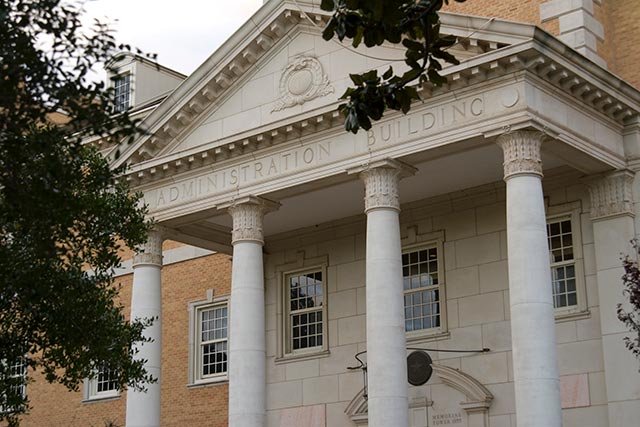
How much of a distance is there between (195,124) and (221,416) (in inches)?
345

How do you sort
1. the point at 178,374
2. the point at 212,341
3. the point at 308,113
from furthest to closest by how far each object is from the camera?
the point at 178,374 → the point at 212,341 → the point at 308,113

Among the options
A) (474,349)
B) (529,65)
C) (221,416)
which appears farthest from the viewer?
(221,416)

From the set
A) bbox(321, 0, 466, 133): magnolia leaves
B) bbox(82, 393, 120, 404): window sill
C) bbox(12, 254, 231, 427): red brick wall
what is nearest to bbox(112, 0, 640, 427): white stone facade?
bbox(12, 254, 231, 427): red brick wall

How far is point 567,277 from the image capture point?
2573 cm

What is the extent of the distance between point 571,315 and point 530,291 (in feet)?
13.4

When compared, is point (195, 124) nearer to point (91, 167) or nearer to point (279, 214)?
point (279, 214)

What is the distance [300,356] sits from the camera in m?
30.0

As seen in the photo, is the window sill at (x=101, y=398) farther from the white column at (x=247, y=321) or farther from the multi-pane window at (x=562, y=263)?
the multi-pane window at (x=562, y=263)

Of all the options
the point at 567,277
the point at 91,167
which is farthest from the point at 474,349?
the point at 91,167

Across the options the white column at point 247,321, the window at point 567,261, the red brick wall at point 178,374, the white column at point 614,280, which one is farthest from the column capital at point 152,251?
the white column at point 614,280

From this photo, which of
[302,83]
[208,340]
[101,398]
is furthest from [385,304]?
[101,398]

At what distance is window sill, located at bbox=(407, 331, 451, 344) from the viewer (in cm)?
2727

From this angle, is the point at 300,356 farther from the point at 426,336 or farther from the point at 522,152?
the point at 522,152

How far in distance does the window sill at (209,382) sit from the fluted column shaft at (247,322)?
639cm
